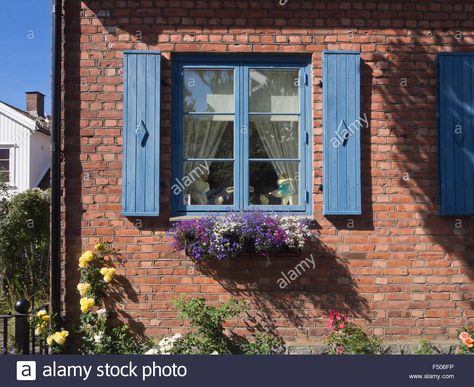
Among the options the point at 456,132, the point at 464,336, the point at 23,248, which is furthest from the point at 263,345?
the point at 23,248

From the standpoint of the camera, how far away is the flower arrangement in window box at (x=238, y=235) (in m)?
4.45

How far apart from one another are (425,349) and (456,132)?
6.89 feet

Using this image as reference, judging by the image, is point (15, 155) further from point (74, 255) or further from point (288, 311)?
point (288, 311)

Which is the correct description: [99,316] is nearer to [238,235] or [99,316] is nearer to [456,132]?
[238,235]

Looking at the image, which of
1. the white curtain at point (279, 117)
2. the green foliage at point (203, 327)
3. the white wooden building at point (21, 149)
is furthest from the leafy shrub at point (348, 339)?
the white wooden building at point (21, 149)

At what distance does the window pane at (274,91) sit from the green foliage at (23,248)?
16.2 feet

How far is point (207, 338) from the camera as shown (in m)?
4.49

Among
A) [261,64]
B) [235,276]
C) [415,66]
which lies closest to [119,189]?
[235,276]

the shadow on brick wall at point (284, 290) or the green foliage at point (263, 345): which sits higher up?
the shadow on brick wall at point (284, 290)

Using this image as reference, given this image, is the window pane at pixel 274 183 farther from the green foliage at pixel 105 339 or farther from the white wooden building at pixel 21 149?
the white wooden building at pixel 21 149

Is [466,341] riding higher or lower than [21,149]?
lower

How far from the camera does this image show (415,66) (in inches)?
192

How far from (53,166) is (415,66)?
368cm

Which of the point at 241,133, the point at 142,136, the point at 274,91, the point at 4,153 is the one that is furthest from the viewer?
the point at 4,153
